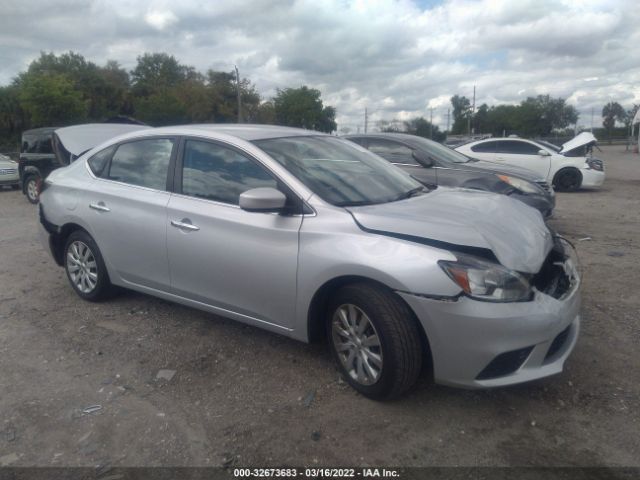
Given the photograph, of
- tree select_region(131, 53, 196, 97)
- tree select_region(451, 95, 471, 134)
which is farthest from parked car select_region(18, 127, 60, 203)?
tree select_region(451, 95, 471, 134)

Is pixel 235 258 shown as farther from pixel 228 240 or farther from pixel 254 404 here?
pixel 254 404

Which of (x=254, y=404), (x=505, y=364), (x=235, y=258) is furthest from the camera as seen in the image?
(x=235, y=258)

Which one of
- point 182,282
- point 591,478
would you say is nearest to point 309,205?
point 182,282

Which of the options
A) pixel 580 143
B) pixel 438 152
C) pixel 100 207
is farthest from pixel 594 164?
pixel 100 207

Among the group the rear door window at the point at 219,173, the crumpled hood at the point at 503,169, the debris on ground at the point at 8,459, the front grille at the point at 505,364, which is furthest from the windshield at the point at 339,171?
the crumpled hood at the point at 503,169

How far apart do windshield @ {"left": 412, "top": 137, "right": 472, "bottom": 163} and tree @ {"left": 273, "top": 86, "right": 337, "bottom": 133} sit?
27228mm

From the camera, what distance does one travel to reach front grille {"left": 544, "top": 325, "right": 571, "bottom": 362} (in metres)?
3.08

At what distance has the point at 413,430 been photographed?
2.97m

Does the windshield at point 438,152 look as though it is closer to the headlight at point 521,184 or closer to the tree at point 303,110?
the headlight at point 521,184

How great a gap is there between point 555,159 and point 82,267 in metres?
11.9

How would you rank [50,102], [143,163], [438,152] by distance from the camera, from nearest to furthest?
[143,163]
[438,152]
[50,102]

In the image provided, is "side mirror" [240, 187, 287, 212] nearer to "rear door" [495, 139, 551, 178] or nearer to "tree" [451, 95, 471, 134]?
"rear door" [495, 139, 551, 178]

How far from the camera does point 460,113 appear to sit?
67.0 m

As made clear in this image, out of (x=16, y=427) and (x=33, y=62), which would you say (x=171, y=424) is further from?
(x=33, y=62)
